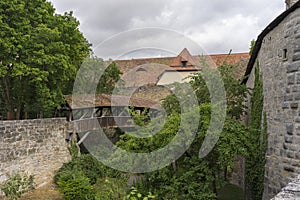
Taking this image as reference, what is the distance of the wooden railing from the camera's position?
1241cm

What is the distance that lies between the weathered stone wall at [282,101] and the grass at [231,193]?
9.79ft

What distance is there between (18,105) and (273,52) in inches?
380

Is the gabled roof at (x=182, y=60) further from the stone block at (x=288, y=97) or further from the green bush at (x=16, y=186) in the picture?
the stone block at (x=288, y=97)

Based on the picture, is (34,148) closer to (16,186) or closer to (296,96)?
(16,186)

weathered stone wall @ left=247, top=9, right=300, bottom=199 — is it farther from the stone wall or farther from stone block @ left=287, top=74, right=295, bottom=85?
the stone wall

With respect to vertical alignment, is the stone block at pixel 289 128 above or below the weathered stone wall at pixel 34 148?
above

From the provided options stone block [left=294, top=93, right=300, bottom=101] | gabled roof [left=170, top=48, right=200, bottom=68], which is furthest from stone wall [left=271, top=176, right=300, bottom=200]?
gabled roof [left=170, top=48, right=200, bottom=68]

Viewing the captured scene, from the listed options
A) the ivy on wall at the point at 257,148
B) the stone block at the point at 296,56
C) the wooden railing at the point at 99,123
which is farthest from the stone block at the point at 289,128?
the wooden railing at the point at 99,123

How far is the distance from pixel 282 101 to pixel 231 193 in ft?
18.2

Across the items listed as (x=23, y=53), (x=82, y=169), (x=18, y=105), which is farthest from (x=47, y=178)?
(x=23, y=53)

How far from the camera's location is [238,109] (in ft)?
31.4

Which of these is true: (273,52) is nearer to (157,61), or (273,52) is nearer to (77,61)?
(77,61)

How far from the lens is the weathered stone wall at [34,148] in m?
8.95

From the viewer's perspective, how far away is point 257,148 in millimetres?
7102
